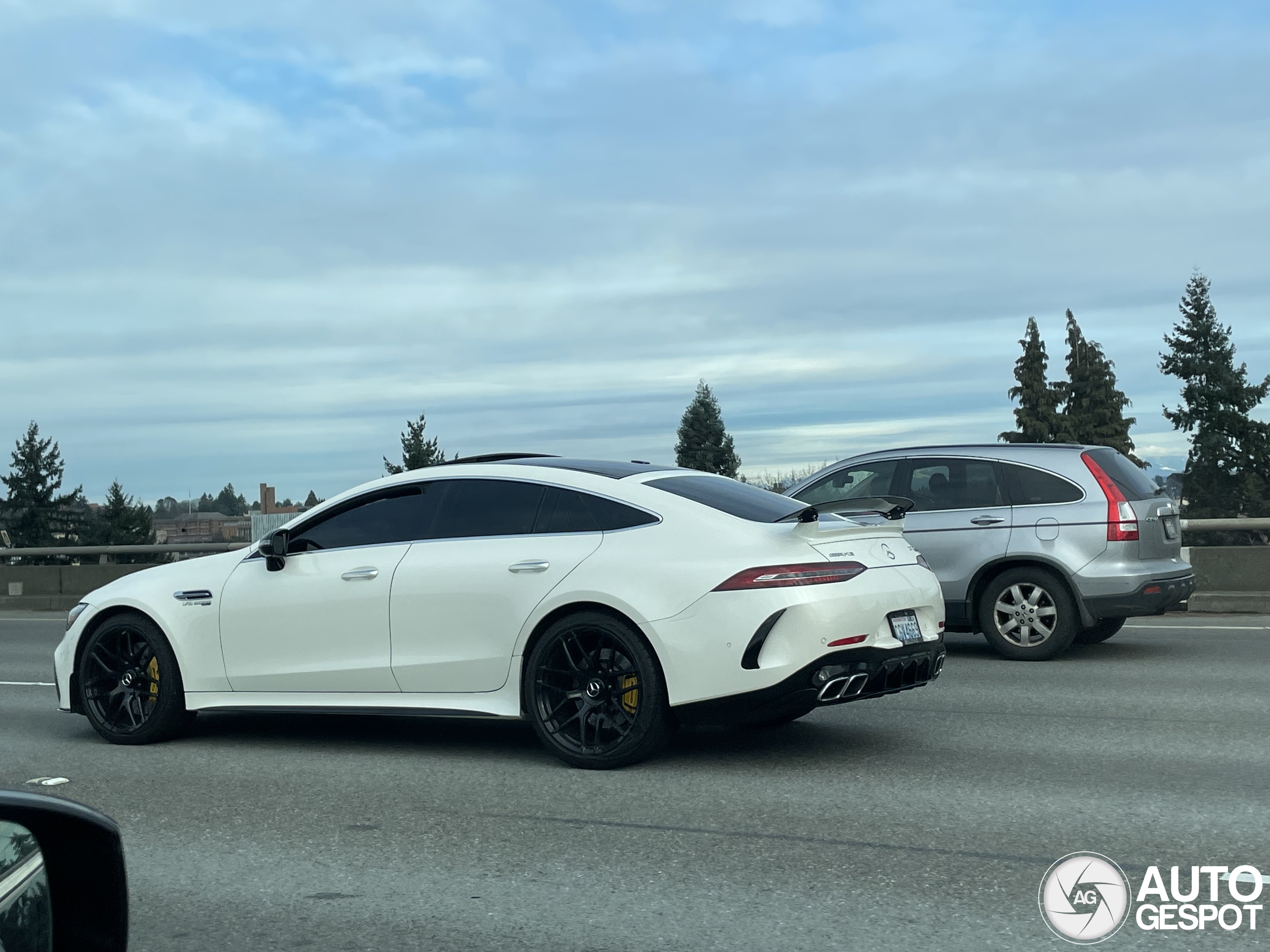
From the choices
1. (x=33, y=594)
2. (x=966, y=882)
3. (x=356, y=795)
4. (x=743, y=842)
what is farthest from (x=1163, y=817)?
(x=33, y=594)

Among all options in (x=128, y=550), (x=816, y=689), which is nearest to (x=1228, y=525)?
(x=816, y=689)

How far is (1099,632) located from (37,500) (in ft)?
349

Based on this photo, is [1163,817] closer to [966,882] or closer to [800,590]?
[966,882]

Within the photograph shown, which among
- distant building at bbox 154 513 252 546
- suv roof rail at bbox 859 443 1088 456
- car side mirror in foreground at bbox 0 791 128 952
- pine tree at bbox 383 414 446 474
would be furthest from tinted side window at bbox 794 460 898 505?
distant building at bbox 154 513 252 546

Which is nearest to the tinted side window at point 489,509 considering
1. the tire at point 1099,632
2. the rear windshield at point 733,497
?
the rear windshield at point 733,497

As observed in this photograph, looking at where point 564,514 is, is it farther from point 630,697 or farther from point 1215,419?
point 1215,419

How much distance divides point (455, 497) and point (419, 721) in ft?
6.09

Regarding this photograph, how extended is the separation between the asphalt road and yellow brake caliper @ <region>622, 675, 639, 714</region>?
325mm

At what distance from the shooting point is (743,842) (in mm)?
5336

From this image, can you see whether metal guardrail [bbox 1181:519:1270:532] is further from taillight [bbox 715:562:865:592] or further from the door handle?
the door handle

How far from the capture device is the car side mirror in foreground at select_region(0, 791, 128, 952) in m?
2.08

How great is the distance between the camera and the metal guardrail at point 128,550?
22.1 m

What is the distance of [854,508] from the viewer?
7.94 m

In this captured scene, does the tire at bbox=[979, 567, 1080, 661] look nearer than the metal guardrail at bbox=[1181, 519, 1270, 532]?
Yes
